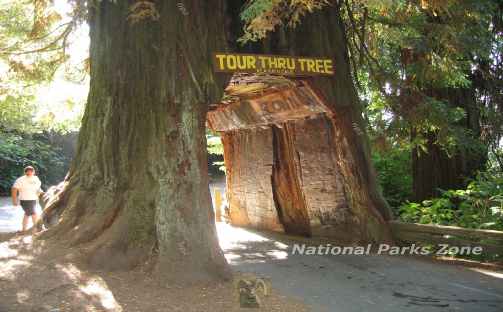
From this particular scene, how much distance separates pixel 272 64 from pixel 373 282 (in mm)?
3873

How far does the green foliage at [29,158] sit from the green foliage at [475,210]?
21382 mm

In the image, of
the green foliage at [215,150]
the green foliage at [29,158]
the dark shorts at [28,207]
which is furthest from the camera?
the green foliage at [29,158]

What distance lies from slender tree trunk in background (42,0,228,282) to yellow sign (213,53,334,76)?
22 cm

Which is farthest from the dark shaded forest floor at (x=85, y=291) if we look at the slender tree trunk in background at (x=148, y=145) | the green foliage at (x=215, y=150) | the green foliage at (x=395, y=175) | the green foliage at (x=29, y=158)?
the green foliage at (x=29, y=158)

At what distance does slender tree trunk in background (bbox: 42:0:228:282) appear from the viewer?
691cm

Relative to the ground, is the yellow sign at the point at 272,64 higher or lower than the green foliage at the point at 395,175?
higher

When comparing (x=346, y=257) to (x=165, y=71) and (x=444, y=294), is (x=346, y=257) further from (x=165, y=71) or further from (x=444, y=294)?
(x=165, y=71)

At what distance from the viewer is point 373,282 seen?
23.6 ft

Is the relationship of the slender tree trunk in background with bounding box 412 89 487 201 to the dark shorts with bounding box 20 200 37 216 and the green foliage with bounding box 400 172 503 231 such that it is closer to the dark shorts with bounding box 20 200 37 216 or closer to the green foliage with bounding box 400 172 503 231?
the green foliage with bounding box 400 172 503 231

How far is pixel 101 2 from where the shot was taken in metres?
8.29

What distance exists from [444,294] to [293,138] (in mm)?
5676

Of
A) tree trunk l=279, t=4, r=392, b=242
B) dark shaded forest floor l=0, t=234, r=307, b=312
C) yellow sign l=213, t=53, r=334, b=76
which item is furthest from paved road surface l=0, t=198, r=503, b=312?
yellow sign l=213, t=53, r=334, b=76

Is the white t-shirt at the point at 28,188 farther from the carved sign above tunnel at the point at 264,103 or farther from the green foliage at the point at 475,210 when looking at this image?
the green foliage at the point at 475,210

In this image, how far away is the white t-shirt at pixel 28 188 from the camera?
10.9 metres
